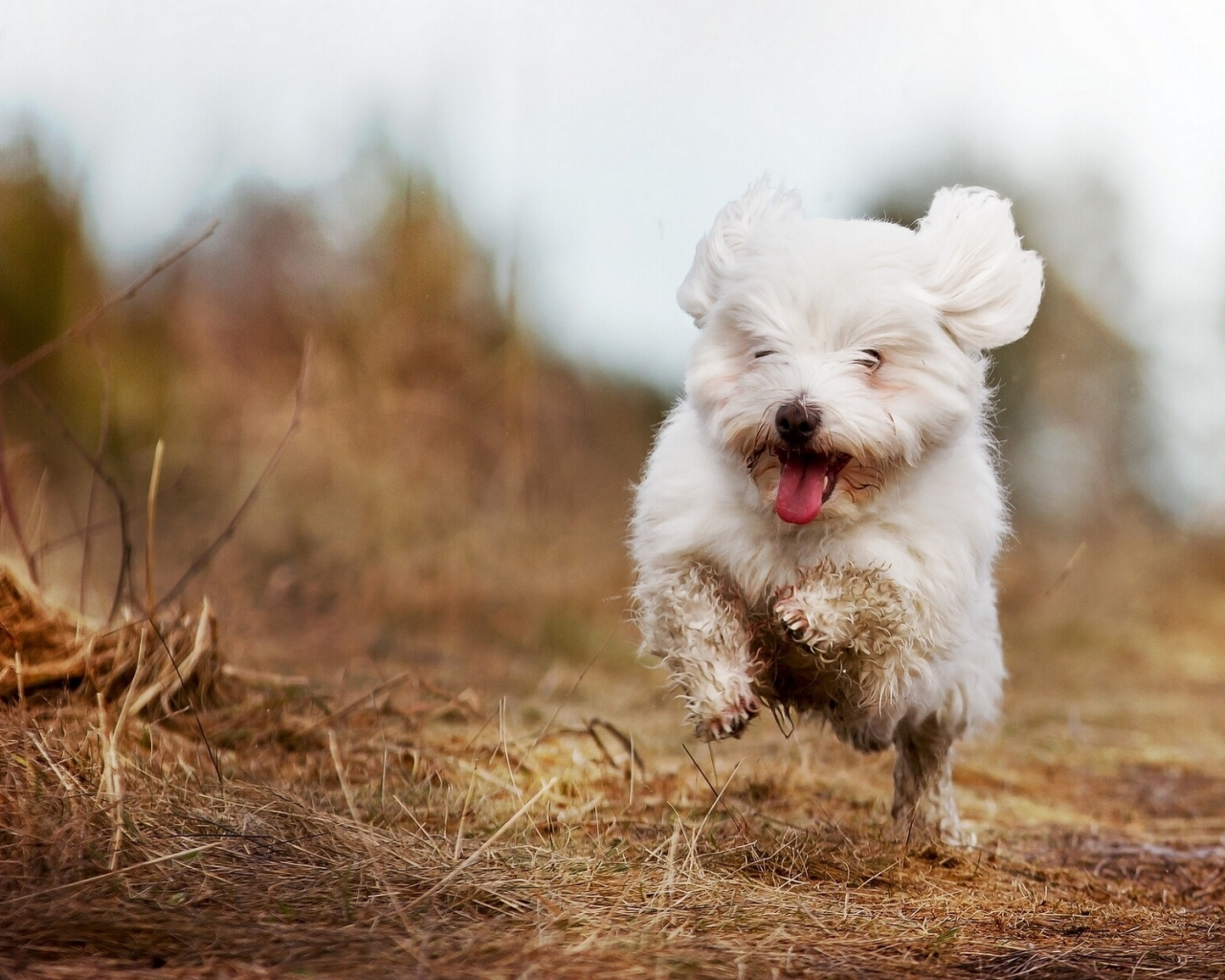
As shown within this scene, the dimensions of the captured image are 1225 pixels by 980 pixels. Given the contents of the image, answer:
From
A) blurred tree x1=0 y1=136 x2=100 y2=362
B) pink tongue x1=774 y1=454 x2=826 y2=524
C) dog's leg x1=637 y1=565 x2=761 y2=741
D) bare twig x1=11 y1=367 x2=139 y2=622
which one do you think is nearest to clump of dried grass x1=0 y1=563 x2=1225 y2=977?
bare twig x1=11 y1=367 x2=139 y2=622

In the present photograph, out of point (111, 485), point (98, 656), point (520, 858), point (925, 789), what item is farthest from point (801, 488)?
point (98, 656)

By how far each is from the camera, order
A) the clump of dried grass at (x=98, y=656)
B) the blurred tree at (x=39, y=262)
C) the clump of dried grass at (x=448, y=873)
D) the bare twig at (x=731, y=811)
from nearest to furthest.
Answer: the clump of dried grass at (x=448, y=873) < the bare twig at (x=731, y=811) < the clump of dried grass at (x=98, y=656) < the blurred tree at (x=39, y=262)

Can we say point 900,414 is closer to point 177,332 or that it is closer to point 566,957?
point 566,957

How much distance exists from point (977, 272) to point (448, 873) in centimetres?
227

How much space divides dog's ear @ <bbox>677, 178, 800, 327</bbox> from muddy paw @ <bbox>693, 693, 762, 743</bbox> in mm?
1189

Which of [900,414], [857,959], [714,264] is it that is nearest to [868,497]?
[900,414]

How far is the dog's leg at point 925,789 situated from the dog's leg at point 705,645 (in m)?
1.24

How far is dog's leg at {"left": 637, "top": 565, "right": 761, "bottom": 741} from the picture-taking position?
11.8ft

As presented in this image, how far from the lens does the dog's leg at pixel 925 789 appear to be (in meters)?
4.69

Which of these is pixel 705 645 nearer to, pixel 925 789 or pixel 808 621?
pixel 808 621

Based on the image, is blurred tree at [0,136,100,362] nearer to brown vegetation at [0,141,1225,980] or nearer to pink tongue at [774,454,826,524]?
brown vegetation at [0,141,1225,980]

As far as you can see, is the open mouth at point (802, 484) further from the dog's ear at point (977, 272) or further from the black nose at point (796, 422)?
the dog's ear at point (977, 272)

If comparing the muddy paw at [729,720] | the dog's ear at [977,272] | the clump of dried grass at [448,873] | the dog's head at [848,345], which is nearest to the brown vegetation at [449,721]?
the clump of dried grass at [448,873]

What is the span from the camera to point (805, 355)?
3.53 meters
